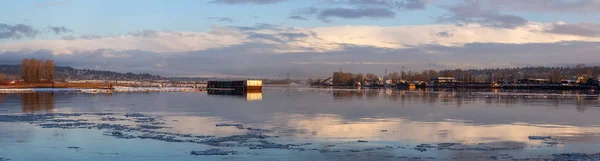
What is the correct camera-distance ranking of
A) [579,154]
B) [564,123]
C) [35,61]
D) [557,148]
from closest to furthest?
[579,154]
[557,148]
[564,123]
[35,61]

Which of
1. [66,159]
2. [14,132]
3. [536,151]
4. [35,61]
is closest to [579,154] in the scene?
[536,151]

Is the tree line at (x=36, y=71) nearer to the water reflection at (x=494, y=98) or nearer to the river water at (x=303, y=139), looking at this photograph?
the water reflection at (x=494, y=98)

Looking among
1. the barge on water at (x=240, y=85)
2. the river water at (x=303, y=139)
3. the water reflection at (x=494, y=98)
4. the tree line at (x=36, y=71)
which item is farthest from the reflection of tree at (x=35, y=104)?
the tree line at (x=36, y=71)

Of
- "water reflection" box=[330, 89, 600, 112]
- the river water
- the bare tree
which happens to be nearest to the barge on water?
"water reflection" box=[330, 89, 600, 112]

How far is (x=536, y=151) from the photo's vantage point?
1407 centimetres

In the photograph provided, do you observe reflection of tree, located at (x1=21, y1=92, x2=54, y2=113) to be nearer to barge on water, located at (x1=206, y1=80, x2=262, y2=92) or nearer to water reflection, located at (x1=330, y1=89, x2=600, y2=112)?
water reflection, located at (x1=330, y1=89, x2=600, y2=112)

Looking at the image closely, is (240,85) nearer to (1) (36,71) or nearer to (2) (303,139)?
(1) (36,71)

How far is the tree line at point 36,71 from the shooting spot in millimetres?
121250

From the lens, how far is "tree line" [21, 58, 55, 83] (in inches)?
4774

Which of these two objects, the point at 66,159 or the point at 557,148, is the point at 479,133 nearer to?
the point at 557,148

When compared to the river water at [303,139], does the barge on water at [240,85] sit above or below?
above

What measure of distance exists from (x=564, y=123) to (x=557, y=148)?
28.3ft

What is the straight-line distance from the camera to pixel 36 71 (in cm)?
12181

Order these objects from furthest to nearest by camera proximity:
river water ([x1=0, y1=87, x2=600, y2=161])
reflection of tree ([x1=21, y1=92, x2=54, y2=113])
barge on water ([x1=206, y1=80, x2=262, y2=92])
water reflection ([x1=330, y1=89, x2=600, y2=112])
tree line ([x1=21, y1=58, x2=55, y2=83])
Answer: tree line ([x1=21, y1=58, x2=55, y2=83])
barge on water ([x1=206, y1=80, x2=262, y2=92])
water reflection ([x1=330, y1=89, x2=600, y2=112])
reflection of tree ([x1=21, y1=92, x2=54, y2=113])
river water ([x1=0, y1=87, x2=600, y2=161])
